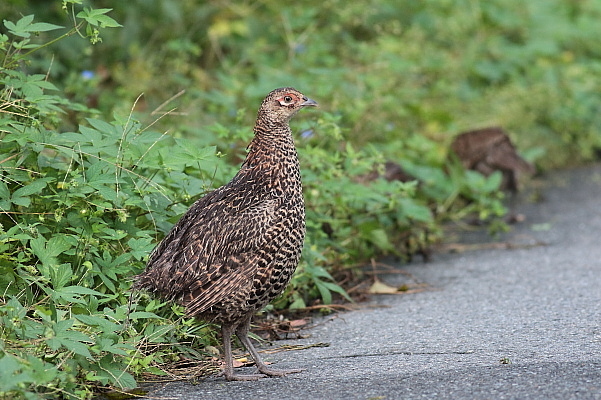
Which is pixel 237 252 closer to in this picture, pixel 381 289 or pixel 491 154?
pixel 381 289

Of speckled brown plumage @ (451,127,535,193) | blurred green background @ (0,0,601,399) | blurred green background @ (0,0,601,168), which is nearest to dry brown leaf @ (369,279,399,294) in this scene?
blurred green background @ (0,0,601,399)

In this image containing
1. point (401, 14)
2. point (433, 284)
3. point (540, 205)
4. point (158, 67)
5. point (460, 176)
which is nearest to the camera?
point (433, 284)

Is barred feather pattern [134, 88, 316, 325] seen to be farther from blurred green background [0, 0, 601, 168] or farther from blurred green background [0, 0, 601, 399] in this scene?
blurred green background [0, 0, 601, 168]

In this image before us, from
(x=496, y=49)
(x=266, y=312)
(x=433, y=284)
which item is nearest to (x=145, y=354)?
(x=266, y=312)

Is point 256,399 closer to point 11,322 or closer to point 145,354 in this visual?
point 145,354

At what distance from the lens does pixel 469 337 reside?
5082 mm

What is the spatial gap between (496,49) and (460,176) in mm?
4196

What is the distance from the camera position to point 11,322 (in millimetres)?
4027

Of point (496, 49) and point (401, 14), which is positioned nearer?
point (401, 14)

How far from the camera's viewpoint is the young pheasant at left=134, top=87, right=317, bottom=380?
4660 millimetres

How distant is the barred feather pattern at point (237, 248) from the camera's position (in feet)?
15.3

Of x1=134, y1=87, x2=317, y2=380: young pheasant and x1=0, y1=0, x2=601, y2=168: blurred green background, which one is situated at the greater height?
x1=0, y1=0, x2=601, y2=168: blurred green background

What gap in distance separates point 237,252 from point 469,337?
1.33 m

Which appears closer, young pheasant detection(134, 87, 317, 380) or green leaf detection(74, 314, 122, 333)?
green leaf detection(74, 314, 122, 333)
